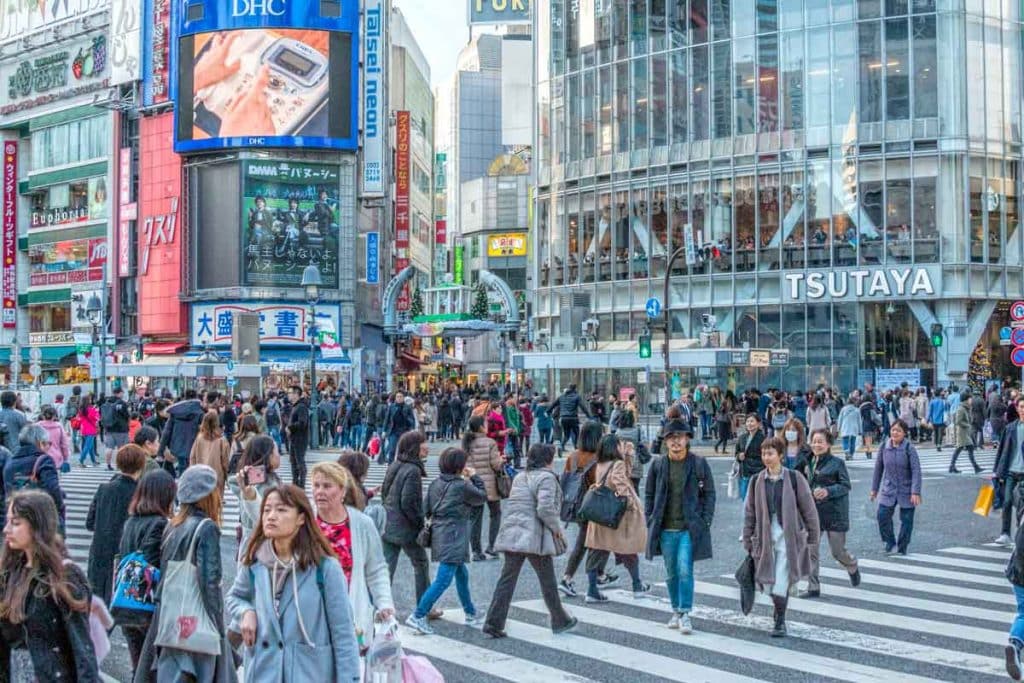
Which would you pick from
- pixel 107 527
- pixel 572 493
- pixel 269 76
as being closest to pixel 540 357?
pixel 269 76

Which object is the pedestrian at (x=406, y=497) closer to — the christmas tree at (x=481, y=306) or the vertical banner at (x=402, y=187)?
the vertical banner at (x=402, y=187)

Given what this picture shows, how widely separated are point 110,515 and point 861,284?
4138 centimetres

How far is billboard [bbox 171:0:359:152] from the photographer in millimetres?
60938

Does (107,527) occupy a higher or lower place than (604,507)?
higher

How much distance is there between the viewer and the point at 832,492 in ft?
40.8

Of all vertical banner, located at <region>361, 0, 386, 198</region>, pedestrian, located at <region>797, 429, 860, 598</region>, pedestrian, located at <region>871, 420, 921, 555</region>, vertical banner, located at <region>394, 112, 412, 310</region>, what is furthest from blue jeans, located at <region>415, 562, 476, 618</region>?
vertical banner, located at <region>394, 112, 412, 310</region>


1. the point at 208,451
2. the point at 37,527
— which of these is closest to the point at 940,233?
the point at 208,451

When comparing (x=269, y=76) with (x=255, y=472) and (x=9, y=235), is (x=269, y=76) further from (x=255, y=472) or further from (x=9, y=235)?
(x=255, y=472)

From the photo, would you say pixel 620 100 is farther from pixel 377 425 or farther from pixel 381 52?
pixel 377 425

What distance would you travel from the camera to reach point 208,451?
14.0m

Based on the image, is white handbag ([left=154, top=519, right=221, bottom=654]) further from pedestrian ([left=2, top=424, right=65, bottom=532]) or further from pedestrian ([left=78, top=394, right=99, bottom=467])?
pedestrian ([left=78, top=394, right=99, bottom=467])

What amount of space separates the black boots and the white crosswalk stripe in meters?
0.08

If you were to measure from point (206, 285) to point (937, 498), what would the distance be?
47.3 meters

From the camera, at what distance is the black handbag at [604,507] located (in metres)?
10.9
